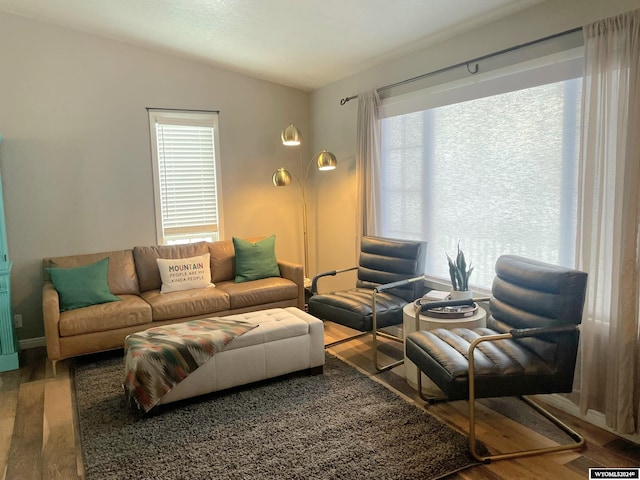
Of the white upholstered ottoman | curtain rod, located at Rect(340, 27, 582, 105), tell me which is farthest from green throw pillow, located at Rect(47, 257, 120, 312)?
curtain rod, located at Rect(340, 27, 582, 105)

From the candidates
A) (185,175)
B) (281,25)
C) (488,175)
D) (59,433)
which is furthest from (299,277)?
(59,433)

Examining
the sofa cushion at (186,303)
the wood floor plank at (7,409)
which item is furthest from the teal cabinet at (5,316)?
the sofa cushion at (186,303)

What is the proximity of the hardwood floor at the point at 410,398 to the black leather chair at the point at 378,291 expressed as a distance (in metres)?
0.38

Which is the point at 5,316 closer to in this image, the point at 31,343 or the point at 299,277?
the point at 31,343

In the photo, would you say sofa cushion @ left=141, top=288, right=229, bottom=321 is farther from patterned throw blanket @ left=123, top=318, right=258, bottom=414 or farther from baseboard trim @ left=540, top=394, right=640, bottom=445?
baseboard trim @ left=540, top=394, right=640, bottom=445

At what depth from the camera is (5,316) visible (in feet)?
12.0

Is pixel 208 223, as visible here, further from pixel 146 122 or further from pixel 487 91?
pixel 487 91

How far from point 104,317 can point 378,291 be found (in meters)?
2.15

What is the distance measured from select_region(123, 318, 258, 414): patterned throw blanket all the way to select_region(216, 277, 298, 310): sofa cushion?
43.9 inches

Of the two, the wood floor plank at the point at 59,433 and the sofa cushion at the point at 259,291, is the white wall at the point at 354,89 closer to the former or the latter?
the sofa cushion at the point at 259,291

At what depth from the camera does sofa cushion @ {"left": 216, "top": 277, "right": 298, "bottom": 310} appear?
423 centimetres

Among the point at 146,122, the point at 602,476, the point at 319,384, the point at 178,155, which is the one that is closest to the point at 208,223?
the point at 178,155

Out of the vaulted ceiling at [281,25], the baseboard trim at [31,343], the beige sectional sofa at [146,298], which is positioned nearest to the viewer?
the vaulted ceiling at [281,25]

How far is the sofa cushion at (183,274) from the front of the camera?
4293mm
